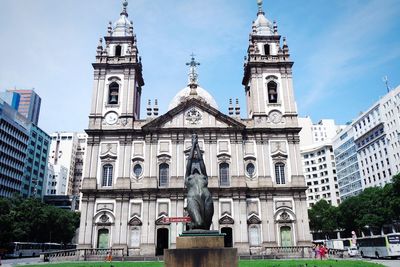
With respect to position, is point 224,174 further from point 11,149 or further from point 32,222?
point 11,149

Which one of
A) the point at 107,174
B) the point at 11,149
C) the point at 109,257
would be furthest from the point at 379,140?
the point at 11,149

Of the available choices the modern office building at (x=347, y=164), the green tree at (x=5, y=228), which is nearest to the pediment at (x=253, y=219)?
Answer: the green tree at (x=5, y=228)

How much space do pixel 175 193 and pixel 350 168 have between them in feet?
143

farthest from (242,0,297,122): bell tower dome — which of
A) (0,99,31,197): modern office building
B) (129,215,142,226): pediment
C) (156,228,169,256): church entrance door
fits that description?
(0,99,31,197): modern office building

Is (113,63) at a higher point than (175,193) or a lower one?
higher

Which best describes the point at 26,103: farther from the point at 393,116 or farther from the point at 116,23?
the point at 393,116

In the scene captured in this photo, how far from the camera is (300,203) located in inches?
1232

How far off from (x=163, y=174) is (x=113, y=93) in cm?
986

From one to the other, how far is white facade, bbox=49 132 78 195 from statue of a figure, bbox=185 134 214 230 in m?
83.8

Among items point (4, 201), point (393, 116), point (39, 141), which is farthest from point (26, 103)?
point (393, 116)

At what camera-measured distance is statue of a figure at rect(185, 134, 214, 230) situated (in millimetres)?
11688

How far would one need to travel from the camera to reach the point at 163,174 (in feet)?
106

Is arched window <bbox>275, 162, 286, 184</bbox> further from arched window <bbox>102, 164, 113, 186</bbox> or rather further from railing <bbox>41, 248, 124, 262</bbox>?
arched window <bbox>102, 164, 113, 186</bbox>

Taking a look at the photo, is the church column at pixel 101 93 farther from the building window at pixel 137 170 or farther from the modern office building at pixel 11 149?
the modern office building at pixel 11 149
